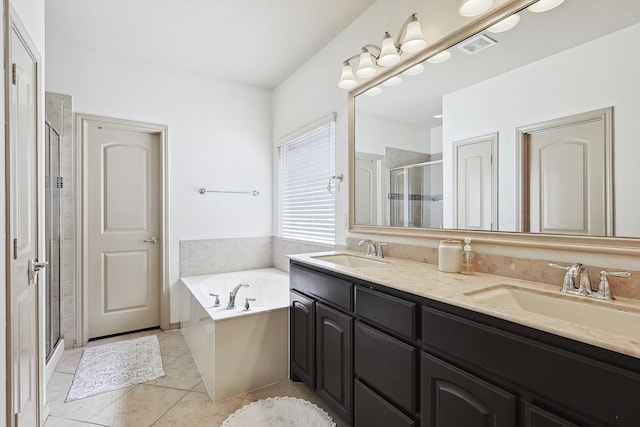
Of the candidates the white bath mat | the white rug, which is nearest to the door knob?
the white rug

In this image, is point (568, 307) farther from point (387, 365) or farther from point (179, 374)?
point (179, 374)

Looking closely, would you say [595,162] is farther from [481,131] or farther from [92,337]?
[92,337]

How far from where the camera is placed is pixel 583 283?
1147 mm

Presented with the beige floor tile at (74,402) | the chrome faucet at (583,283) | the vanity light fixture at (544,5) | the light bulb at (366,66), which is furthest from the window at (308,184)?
the beige floor tile at (74,402)

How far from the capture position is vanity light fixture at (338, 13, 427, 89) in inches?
69.2

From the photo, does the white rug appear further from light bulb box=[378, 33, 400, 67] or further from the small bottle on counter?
light bulb box=[378, 33, 400, 67]

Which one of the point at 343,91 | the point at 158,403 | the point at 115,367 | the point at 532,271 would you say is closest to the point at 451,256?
the point at 532,271

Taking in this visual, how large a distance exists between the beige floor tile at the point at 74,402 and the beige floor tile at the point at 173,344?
0.54m

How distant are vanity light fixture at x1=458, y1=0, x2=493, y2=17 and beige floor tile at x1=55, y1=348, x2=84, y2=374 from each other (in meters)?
3.48

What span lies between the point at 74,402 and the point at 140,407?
1.47 ft

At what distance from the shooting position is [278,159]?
12.0ft

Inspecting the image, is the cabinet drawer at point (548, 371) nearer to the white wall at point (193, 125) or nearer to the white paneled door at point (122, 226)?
the white wall at point (193, 125)

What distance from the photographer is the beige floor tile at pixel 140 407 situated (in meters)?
1.81

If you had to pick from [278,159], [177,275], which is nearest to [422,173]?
[278,159]
